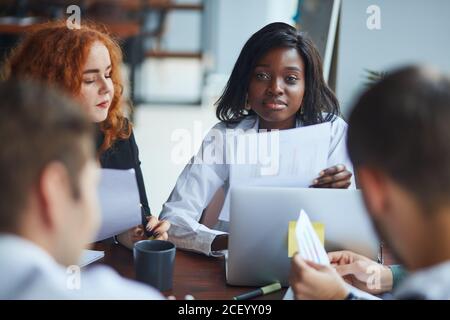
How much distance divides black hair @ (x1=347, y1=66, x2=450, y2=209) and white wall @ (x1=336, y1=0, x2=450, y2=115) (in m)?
1.62

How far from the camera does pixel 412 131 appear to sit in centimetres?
75

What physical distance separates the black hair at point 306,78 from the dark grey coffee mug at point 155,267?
82cm

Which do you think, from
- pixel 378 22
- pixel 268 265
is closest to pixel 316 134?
pixel 268 265

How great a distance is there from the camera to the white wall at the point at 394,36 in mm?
2404

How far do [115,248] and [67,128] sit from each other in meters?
0.72

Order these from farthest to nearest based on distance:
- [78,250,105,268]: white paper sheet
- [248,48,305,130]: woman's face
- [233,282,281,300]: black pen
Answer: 1. [248,48,305,130]: woman's face
2. [78,250,105,268]: white paper sheet
3. [233,282,281,300]: black pen

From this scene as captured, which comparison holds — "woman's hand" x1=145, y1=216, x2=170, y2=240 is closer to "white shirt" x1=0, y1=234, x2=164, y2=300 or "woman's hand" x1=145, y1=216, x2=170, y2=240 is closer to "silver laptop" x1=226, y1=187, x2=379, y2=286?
"silver laptop" x1=226, y1=187, x2=379, y2=286

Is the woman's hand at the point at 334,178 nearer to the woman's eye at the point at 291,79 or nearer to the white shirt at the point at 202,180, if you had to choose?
the white shirt at the point at 202,180

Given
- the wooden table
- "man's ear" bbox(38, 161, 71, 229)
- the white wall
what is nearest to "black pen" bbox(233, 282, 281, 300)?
the wooden table

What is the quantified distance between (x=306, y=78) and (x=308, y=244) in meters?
0.88

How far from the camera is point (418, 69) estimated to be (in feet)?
2.59

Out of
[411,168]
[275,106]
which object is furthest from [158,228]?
[411,168]

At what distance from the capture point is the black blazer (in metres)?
1.78
